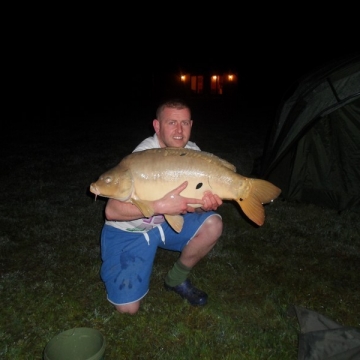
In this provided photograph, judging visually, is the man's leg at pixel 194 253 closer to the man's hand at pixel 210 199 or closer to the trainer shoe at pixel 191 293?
the trainer shoe at pixel 191 293

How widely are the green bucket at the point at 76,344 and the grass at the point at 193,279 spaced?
298mm

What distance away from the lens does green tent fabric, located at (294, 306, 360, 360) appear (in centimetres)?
238

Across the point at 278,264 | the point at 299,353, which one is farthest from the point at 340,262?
the point at 299,353

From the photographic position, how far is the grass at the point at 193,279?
280 centimetres

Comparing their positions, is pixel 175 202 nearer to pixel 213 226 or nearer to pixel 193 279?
pixel 213 226

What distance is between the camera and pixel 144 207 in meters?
2.55

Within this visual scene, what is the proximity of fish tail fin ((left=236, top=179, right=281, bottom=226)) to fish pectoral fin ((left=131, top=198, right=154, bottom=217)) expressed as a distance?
643 mm

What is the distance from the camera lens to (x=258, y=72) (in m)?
40.3

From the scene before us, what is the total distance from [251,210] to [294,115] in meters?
3.17

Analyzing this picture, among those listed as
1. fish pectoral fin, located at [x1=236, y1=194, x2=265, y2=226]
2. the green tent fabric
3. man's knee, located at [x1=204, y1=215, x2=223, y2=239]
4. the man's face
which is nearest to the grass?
the green tent fabric

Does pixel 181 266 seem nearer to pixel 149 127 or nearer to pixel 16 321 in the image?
pixel 16 321

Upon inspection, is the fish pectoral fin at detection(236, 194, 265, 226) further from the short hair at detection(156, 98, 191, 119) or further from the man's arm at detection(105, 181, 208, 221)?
the short hair at detection(156, 98, 191, 119)

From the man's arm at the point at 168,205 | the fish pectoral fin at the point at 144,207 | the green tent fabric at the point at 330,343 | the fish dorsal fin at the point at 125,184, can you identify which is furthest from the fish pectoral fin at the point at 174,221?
the green tent fabric at the point at 330,343

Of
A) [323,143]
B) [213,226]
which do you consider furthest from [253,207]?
[323,143]
